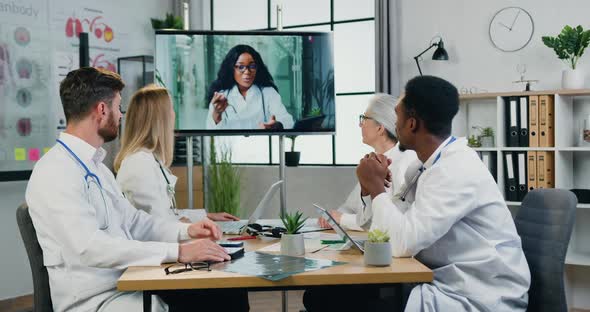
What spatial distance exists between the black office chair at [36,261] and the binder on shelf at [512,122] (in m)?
3.40

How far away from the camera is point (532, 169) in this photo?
462cm

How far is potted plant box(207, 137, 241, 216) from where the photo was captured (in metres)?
6.11

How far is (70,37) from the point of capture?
545 centimetres

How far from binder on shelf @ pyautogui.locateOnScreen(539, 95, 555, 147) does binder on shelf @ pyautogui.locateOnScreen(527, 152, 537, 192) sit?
94 millimetres

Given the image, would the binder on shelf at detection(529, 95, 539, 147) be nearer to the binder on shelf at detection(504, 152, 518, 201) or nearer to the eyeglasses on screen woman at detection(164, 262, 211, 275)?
the binder on shelf at detection(504, 152, 518, 201)

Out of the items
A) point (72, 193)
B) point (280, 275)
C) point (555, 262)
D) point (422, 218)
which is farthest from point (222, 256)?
point (555, 262)

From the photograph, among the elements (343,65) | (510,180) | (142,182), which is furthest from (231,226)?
(343,65)

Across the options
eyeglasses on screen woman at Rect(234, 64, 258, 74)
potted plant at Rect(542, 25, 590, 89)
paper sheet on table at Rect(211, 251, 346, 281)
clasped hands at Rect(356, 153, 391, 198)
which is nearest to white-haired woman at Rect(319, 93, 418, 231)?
clasped hands at Rect(356, 153, 391, 198)

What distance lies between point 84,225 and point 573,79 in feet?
11.7

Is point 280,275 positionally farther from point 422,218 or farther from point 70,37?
point 70,37

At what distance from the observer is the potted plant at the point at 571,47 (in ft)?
14.8

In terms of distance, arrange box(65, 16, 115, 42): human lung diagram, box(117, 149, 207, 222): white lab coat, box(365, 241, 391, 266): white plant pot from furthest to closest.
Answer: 1. box(65, 16, 115, 42): human lung diagram
2. box(117, 149, 207, 222): white lab coat
3. box(365, 241, 391, 266): white plant pot

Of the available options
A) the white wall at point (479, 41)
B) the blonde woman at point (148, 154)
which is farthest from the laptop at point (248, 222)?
the white wall at point (479, 41)

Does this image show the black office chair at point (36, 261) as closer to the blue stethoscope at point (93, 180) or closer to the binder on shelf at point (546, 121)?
the blue stethoscope at point (93, 180)
